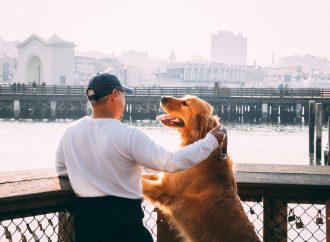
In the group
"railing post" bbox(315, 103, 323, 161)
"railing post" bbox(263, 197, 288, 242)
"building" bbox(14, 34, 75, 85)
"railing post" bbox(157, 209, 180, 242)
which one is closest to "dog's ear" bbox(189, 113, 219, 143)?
"railing post" bbox(157, 209, 180, 242)

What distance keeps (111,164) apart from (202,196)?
2.31 ft

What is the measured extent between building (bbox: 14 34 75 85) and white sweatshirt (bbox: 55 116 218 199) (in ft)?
268

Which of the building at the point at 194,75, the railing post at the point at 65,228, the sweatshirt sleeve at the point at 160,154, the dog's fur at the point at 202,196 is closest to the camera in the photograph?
the sweatshirt sleeve at the point at 160,154

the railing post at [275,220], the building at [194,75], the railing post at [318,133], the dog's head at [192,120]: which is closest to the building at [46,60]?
the railing post at [318,133]

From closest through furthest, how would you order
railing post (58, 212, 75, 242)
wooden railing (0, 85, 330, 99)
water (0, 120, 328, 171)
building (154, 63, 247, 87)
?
railing post (58, 212, 75, 242), water (0, 120, 328, 171), wooden railing (0, 85, 330, 99), building (154, 63, 247, 87)

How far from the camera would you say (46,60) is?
8538cm

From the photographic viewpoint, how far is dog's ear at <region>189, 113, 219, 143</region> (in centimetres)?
375

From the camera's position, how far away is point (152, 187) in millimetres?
3568

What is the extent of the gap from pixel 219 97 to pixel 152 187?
44830 mm

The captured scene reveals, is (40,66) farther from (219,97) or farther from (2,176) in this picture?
(2,176)

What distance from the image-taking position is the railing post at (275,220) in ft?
10.9

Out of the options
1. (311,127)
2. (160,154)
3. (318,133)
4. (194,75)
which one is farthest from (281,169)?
(194,75)

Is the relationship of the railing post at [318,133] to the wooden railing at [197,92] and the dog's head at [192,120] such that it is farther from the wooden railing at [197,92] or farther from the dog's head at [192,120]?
the wooden railing at [197,92]

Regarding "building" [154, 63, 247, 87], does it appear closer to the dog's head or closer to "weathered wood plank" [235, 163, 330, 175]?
the dog's head
